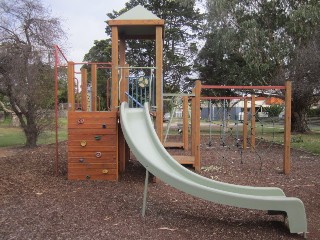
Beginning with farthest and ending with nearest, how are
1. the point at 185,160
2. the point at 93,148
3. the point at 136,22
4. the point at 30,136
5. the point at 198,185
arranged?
the point at 30,136 → the point at 185,160 → the point at 136,22 → the point at 93,148 → the point at 198,185

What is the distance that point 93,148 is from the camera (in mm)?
7594

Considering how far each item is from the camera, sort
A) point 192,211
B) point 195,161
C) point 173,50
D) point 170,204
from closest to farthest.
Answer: point 192,211
point 170,204
point 195,161
point 173,50

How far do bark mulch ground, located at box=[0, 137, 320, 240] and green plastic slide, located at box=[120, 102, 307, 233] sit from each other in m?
0.30

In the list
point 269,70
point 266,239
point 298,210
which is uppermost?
point 269,70

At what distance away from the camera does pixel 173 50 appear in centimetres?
3197

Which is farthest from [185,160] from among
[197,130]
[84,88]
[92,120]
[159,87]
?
[84,88]

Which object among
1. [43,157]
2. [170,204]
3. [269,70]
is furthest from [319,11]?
Answer: [170,204]

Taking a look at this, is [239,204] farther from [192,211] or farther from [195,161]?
[195,161]

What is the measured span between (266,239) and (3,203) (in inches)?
143

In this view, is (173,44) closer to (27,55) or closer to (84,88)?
(27,55)

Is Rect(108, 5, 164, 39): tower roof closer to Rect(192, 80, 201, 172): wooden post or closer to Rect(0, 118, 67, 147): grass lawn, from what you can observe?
Rect(192, 80, 201, 172): wooden post

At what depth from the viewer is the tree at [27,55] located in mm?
14039

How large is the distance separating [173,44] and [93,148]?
2572 cm

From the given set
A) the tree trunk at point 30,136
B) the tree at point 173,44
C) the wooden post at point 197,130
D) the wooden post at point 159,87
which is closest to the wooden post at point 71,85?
the wooden post at point 159,87
